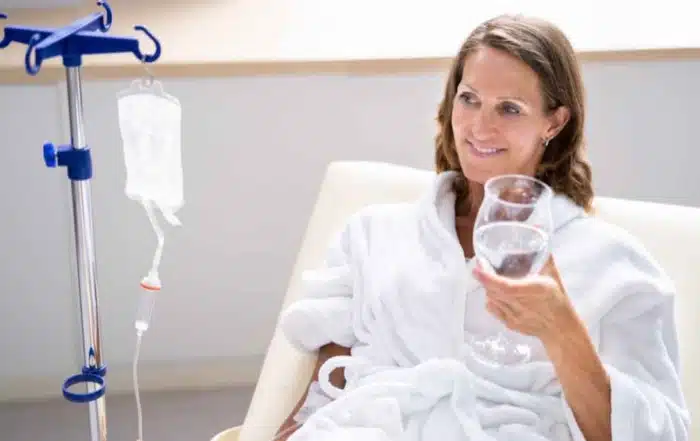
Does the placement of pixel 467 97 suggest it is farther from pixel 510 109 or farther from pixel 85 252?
pixel 85 252

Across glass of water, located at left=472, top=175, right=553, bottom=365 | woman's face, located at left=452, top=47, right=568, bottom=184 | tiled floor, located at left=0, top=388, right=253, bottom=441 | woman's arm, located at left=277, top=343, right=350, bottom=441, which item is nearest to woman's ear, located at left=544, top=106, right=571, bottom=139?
woman's face, located at left=452, top=47, right=568, bottom=184

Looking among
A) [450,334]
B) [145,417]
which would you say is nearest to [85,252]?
[450,334]

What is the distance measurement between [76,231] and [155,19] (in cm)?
126

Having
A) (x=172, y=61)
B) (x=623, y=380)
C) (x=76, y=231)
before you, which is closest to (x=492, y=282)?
(x=623, y=380)

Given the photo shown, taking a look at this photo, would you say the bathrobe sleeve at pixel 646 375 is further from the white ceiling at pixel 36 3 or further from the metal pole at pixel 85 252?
the white ceiling at pixel 36 3

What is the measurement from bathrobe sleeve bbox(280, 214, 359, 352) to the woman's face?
289 mm

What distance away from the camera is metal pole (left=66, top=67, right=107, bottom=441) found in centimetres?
149

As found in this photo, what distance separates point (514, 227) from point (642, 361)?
0.35 meters

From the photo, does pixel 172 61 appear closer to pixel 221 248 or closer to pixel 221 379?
pixel 221 248

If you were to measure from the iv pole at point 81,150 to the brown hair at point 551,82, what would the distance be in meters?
0.50

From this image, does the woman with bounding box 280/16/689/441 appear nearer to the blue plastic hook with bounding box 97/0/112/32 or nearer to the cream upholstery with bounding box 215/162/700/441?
the cream upholstery with bounding box 215/162/700/441

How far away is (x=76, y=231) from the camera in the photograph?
1.55 metres

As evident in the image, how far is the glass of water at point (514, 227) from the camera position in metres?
1.28

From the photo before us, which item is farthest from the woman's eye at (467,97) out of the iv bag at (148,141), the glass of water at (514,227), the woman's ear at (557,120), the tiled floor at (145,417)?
the tiled floor at (145,417)
